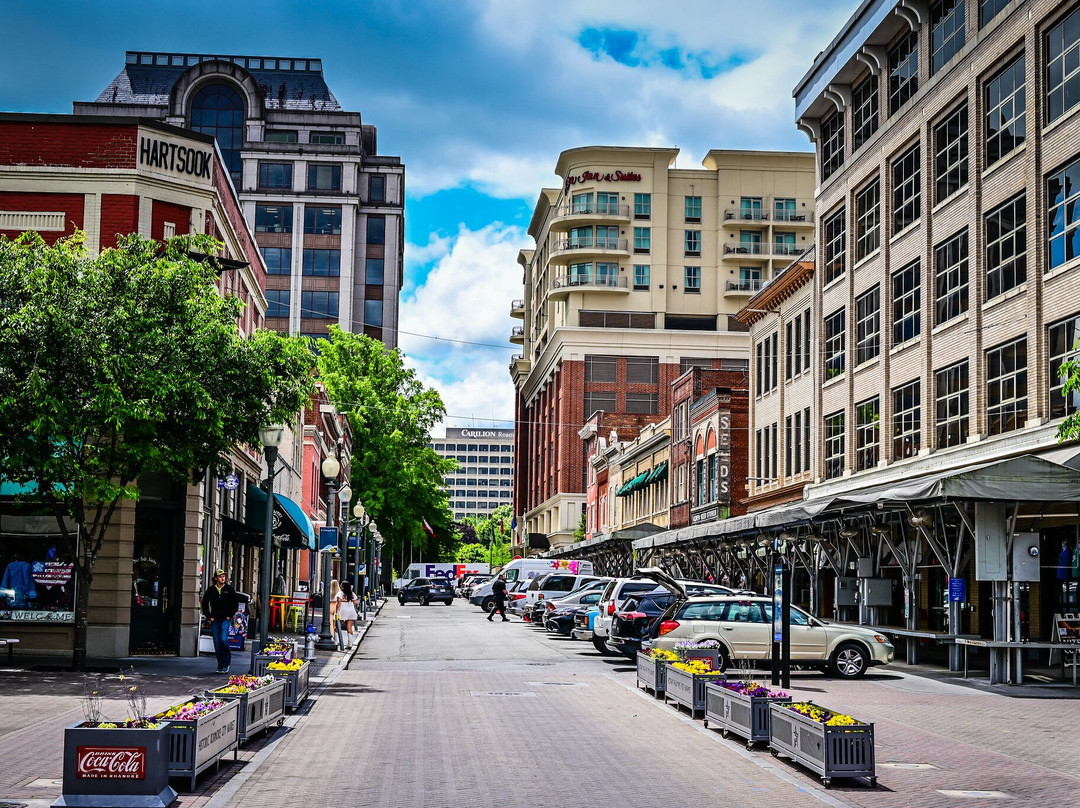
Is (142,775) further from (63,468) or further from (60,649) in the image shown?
(60,649)

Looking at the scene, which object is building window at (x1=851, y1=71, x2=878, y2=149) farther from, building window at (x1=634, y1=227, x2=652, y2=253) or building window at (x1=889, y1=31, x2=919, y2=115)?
building window at (x1=634, y1=227, x2=652, y2=253)

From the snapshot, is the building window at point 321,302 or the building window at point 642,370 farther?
the building window at point 642,370

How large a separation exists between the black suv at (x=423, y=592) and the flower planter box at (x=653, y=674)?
168 feet

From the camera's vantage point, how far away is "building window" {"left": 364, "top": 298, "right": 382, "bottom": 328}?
102900 mm

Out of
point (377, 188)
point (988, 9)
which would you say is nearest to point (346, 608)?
point (988, 9)

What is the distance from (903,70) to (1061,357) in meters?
14.5

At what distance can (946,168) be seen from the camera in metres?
37.1

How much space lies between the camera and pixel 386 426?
69062 mm

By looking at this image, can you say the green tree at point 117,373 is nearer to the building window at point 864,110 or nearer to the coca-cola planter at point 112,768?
the coca-cola planter at point 112,768

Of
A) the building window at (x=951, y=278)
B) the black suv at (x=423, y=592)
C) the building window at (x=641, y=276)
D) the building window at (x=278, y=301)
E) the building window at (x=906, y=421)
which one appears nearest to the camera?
the building window at (x=951, y=278)

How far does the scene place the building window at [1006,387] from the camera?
31.6 meters

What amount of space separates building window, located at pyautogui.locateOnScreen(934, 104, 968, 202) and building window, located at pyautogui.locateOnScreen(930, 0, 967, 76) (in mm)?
1750

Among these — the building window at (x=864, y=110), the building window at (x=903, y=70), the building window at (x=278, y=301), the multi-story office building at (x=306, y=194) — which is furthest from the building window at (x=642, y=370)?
the building window at (x=903, y=70)

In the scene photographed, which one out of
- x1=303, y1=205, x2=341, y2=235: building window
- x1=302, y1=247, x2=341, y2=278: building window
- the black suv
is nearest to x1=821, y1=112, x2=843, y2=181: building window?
the black suv
